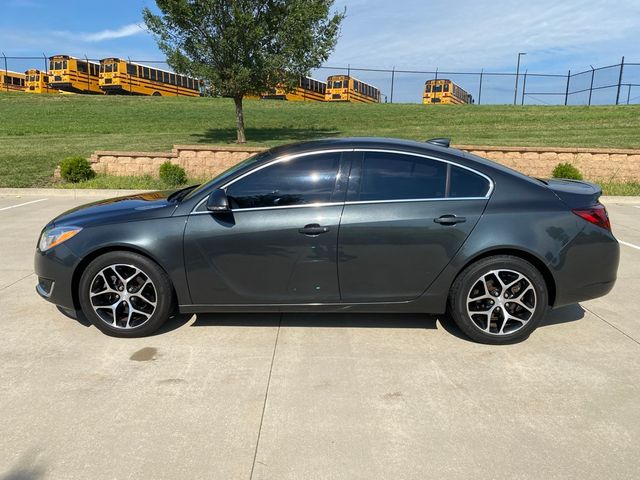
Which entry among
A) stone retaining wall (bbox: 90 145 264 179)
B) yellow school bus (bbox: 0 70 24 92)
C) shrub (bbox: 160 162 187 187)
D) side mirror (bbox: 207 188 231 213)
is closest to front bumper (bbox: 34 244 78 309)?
side mirror (bbox: 207 188 231 213)

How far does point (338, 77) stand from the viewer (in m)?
38.8

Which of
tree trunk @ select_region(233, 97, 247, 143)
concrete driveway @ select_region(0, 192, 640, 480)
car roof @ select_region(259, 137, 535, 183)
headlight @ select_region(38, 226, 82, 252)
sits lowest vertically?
concrete driveway @ select_region(0, 192, 640, 480)

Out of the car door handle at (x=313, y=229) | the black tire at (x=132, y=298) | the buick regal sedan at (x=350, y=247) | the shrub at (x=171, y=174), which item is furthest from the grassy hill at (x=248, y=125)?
the car door handle at (x=313, y=229)

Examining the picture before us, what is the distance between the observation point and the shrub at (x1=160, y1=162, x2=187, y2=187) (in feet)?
38.6

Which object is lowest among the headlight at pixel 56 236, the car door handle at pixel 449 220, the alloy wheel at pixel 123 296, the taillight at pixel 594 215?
the alloy wheel at pixel 123 296

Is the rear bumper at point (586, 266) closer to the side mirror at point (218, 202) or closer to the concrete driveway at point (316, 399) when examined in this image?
the concrete driveway at point (316, 399)

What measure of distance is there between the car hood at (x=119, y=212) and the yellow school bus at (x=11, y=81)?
152 feet

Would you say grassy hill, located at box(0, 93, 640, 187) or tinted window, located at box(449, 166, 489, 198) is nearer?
tinted window, located at box(449, 166, 489, 198)

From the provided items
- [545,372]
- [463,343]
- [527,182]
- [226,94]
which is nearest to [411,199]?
[527,182]

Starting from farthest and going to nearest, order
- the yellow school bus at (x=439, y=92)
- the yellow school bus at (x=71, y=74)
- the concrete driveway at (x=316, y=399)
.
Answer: the yellow school bus at (x=439, y=92) → the yellow school bus at (x=71, y=74) → the concrete driveway at (x=316, y=399)

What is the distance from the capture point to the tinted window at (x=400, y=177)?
12.1 feet

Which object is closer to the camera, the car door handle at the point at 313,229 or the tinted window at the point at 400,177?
the car door handle at the point at 313,229

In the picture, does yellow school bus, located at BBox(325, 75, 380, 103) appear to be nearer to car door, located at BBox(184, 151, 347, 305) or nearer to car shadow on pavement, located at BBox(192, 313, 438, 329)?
car shadow on pavement, located at BBox(192, 313, 438, 329)

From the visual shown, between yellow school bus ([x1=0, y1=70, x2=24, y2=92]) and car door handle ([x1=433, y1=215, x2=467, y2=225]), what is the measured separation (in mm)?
48171
